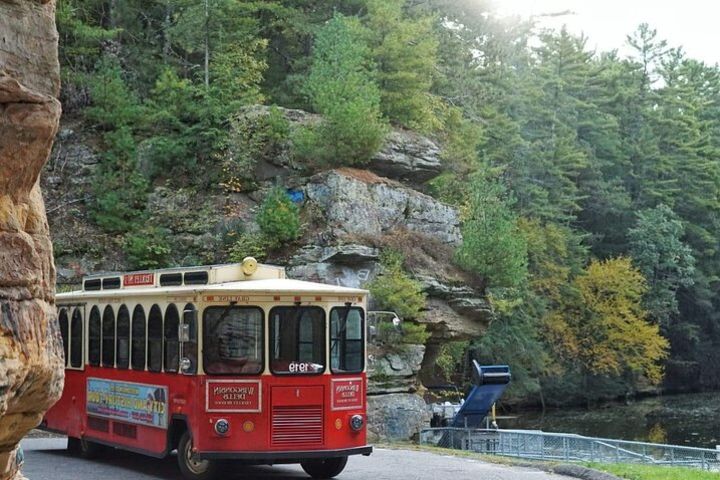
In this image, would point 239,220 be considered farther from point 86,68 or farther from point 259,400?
point 259,400

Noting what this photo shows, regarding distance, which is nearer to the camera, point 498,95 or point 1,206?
point 1,206

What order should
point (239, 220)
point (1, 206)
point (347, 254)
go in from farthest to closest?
point (239, 220)
point (347, 254)
point (1, 206)

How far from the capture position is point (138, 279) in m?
16.3

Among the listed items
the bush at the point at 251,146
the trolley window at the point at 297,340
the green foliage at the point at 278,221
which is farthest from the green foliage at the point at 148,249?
the trolley window at the point at 297,340

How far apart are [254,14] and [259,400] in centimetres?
2801

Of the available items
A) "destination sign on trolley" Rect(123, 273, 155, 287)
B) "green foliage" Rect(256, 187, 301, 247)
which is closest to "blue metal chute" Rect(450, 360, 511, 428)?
"green foliage" Rect(256, 187, 301, 247)

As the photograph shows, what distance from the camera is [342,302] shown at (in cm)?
1475

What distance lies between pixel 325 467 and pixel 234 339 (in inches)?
99.4

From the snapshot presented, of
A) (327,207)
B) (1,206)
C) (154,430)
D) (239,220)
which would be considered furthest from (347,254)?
(1,206)

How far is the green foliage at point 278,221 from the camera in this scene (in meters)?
28.7

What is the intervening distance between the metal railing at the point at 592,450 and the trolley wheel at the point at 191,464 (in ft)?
24.4

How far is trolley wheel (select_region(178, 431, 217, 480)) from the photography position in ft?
46.8

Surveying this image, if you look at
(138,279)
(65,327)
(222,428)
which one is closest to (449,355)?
(65,327)

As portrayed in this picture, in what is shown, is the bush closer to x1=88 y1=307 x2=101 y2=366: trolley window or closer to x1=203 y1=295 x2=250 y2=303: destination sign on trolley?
x1=88 y1=307 x2=101 y2=366: trolley window
